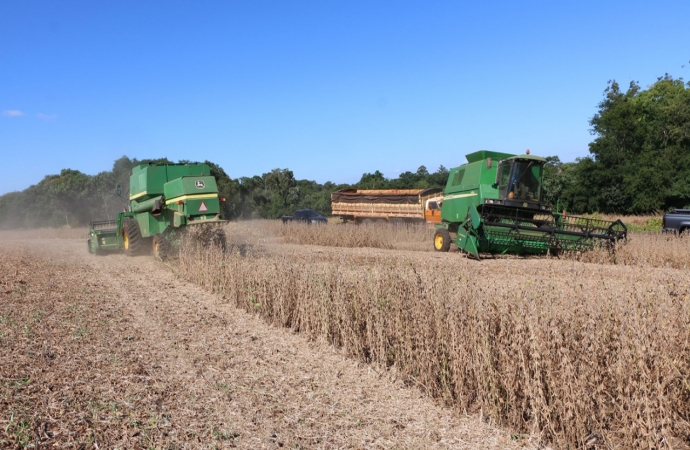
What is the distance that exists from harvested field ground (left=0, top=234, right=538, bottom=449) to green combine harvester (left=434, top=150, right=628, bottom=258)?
263 inches

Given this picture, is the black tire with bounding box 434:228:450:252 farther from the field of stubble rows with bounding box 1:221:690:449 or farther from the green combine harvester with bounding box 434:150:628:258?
the field of stubble rows with bounding box 1:221:690:449

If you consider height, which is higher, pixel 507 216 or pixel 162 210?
pixel 162 210

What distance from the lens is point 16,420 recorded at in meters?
3.45

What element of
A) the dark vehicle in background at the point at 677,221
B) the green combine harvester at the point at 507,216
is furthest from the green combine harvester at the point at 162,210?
the dark vehicle in background at the point at 677,221

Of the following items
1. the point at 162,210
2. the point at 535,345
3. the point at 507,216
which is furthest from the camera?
the point at 162,210

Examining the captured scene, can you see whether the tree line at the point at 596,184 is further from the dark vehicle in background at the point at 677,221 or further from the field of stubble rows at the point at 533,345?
the field of stubble rows at the point at 533,345

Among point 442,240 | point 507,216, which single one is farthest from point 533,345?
point 442,240

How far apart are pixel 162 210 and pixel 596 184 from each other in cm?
3478

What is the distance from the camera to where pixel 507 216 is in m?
12.8

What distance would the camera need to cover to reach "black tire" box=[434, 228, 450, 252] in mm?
14680

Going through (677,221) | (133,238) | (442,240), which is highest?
(133,238)

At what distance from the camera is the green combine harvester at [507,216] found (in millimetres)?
11828

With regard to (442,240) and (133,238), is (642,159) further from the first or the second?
(133,238)

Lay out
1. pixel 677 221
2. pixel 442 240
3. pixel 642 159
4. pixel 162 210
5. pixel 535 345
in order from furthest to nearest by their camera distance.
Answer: pixel 642 159 < pixel 677 221 < pixel 442 240 < pixel 162 210 < pixel 535 345
